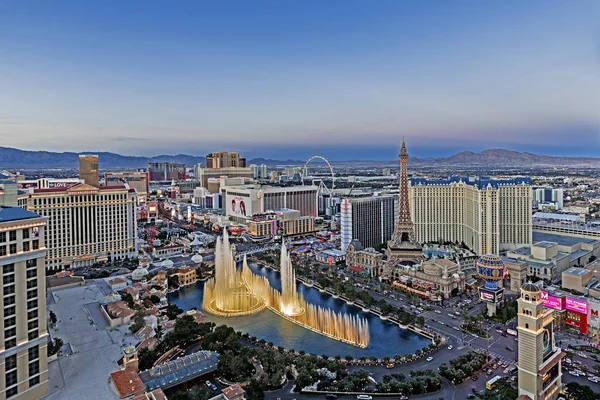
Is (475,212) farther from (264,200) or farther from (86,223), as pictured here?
(86,223)

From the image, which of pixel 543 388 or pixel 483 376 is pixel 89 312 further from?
pixel 543 388

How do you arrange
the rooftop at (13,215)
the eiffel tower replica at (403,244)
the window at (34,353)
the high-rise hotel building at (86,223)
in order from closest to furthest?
the rooftop at (13,215) < the window at (34,353) < the eiffel tower replica at (403,244) < the high-rise hotel building at (86,223)

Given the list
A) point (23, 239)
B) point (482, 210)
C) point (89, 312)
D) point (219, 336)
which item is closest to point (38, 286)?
point (23, 239)

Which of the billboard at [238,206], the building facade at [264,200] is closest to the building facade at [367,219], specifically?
the building facade at [264,200]

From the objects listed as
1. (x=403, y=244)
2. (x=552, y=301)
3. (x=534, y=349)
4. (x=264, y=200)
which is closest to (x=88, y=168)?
(x=264, y=200)

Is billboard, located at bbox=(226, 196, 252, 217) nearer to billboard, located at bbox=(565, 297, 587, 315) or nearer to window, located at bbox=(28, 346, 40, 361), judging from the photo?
billboard, located at bbox=(565, 297, 587, 315)

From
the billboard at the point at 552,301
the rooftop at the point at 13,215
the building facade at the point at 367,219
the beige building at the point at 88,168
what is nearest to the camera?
the rooftop at the point at 13,215

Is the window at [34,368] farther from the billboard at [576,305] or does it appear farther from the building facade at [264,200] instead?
the building facade at [264,200]
